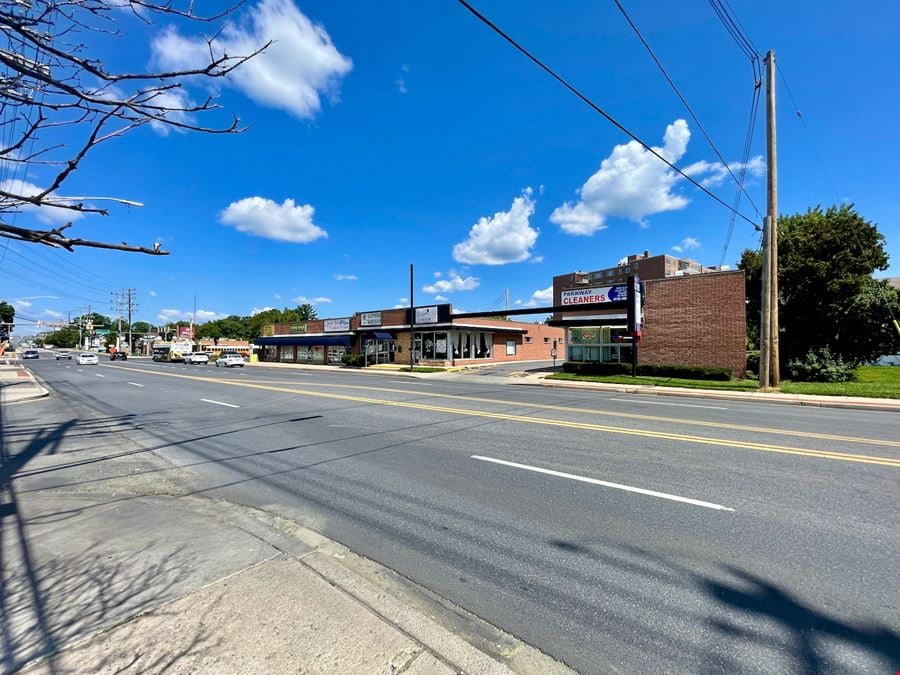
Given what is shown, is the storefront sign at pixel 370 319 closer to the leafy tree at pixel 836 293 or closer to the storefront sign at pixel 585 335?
the storefront sign at pixel 585 335

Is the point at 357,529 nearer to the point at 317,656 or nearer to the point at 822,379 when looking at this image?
the point at 317,656

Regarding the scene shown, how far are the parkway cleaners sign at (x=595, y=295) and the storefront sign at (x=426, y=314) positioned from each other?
1120 centimetres

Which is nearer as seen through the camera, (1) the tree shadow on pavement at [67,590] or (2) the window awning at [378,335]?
(1) the tree shadow on pavement at [67,590]

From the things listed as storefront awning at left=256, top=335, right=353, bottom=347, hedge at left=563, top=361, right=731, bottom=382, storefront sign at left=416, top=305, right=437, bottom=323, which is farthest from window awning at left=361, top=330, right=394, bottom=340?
hedge at left=563, top=361, right=731, bottom=382

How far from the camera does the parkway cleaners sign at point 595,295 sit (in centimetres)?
2381

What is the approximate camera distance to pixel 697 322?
20.8 meters

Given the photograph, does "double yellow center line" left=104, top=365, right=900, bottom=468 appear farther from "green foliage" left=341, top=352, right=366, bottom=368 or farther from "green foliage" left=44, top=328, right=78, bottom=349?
"green foliage" left=44, top=328, right=78, bottom=349

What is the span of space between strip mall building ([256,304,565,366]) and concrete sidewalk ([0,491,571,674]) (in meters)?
29.6

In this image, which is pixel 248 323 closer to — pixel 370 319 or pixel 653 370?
pixel 370 319

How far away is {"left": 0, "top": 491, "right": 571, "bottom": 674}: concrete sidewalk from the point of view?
2336mm

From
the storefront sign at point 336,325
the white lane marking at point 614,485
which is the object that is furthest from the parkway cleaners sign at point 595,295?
the storefront sign at point 336,325

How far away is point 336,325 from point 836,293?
38293mm

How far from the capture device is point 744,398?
14.8 m

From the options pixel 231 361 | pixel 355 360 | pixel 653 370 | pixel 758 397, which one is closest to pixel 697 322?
pixel 653 370
